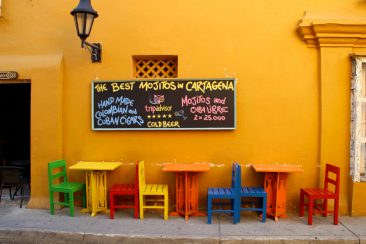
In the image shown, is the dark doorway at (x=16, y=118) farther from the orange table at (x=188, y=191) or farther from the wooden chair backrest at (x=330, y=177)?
the wooden chair backrest at (x=330, y=177)

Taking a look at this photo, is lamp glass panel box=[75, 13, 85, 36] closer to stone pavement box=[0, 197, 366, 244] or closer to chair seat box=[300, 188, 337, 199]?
stone pavement box=[0, 197, 366, 244]

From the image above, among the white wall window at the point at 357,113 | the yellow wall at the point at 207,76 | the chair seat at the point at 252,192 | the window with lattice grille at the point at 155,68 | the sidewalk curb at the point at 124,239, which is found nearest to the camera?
the sidewalk curb at the point at 124,239

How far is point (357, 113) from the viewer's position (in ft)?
20.8

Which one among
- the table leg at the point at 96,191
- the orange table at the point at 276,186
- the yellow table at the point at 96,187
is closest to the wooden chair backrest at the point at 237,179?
the orange table at the point at 276,186

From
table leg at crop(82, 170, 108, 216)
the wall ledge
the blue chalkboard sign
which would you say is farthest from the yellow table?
the wall ledge

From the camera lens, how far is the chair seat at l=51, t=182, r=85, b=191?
6214 mm

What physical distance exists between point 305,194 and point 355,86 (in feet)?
6.70

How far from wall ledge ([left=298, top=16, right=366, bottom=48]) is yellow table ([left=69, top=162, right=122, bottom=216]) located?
159 inches

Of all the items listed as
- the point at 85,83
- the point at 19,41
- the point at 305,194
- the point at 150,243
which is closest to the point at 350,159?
the point at 305,194

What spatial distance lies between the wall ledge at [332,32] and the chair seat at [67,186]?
4702 mm

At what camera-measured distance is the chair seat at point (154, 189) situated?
611 cm

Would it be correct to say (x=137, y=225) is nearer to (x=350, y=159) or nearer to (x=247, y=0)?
(x=350, y=159)

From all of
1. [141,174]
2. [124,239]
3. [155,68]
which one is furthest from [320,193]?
[155,68]

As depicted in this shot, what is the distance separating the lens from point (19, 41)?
6.91m
